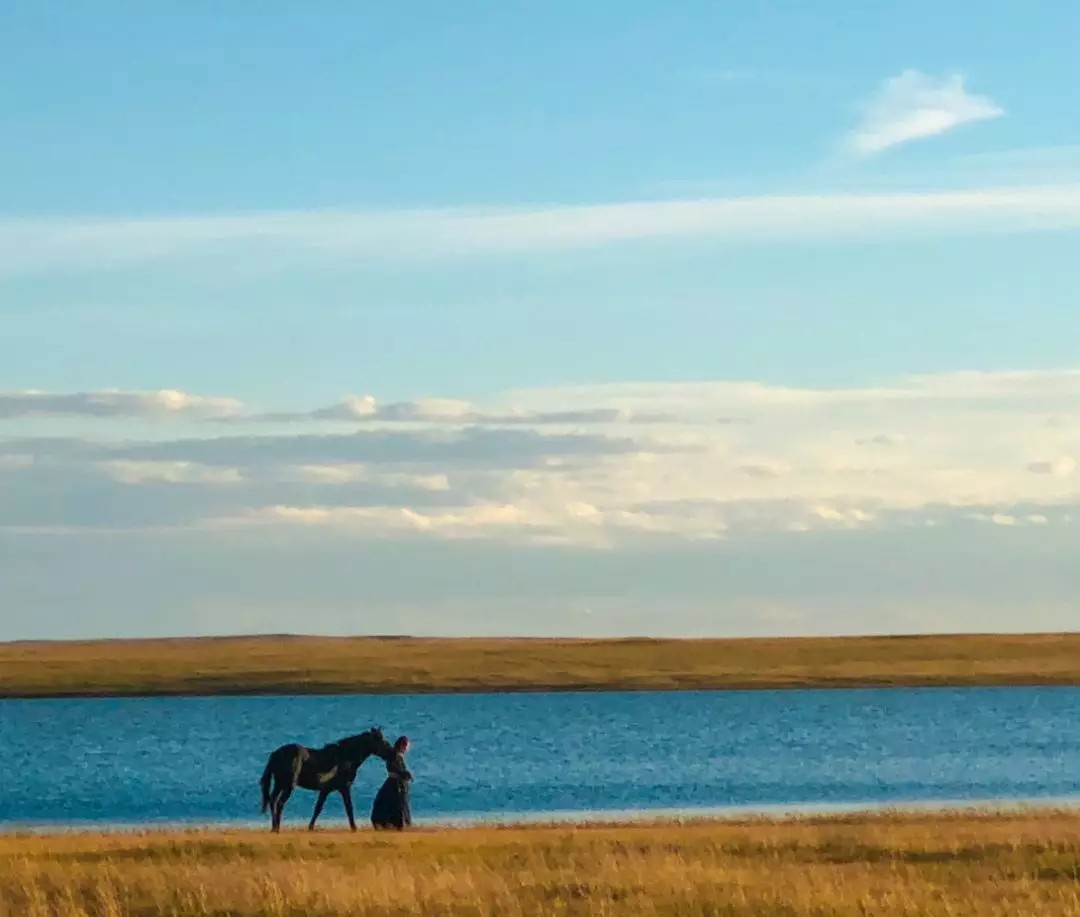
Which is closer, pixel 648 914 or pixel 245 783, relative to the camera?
pixel 648 914

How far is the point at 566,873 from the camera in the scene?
1842 centimetres

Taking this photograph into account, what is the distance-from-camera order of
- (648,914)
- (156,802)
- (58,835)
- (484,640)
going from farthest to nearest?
(484,640) < (156,802) < (58,835) < (648,914)

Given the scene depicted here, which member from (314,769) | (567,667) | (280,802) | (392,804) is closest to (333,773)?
(314,769)

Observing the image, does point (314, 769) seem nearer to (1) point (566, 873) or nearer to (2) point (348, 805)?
(2) point (348, 805)

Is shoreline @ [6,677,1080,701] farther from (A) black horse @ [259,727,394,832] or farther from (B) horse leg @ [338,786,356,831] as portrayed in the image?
(B) horse leg @ [338,786,356,831]

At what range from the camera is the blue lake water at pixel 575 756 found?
4209 cm

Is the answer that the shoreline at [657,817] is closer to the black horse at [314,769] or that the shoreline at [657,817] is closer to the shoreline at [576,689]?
the black horse at [314,769]

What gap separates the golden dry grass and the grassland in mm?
95203

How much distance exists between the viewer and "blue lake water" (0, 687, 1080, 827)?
42094 millimetres

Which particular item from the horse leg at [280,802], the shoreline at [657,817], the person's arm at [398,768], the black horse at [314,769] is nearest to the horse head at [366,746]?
the black horse at [314,769]

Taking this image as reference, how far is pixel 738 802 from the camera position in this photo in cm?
4034

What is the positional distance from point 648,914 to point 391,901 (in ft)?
7.25

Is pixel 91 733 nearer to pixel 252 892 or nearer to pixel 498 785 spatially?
pixel 498 785

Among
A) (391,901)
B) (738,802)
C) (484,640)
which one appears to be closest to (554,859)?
(391,901)
